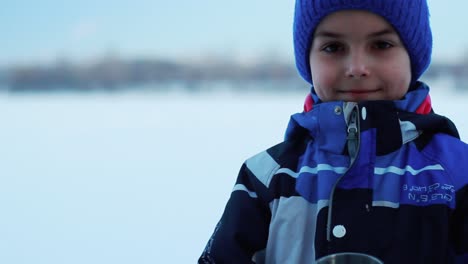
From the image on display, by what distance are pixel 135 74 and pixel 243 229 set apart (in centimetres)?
728

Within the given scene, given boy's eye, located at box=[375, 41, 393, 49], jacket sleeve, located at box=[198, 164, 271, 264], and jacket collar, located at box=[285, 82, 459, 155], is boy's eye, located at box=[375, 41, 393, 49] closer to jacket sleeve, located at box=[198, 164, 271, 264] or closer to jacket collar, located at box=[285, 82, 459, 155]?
jacket collar, located at box=[285, 82, 459, 155]

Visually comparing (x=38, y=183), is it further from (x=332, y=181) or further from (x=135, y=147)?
(x=332, y=181)

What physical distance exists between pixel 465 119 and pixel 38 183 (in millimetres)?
2440

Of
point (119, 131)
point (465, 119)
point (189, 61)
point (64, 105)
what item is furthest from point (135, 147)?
point (189, 61)

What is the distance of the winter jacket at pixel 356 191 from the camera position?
779mm

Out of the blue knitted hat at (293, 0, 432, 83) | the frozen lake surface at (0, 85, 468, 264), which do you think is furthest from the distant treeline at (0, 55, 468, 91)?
the blue knitted hat at (293, 0, 432, 83)

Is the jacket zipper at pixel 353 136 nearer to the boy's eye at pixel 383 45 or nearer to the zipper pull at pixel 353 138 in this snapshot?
the zipper pull at pixel 353 138

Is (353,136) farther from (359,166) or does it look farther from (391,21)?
(391,21)

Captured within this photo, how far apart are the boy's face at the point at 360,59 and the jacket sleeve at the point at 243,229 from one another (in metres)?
0.20

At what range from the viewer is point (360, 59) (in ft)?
2.79

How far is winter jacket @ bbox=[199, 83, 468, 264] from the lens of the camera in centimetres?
78

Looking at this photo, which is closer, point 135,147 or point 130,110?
point 135,147

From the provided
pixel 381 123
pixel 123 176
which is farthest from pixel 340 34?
pixel 123 176

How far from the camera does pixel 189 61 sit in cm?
757
